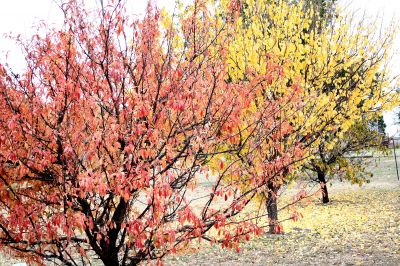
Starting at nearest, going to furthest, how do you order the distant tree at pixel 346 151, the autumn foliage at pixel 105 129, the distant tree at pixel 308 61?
the autumn foliage at pixel 105 129, the distant tree at pixel 308 61, the distant tree at pixel 346 151

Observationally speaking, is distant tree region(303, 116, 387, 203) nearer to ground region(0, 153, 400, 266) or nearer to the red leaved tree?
ground region(0, 153, 400, 266)

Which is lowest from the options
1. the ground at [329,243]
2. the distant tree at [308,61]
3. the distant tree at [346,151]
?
the ground at [329,243]

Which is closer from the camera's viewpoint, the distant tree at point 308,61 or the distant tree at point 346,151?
the distant tree at point 308,61

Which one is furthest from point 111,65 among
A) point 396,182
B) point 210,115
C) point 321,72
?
point 396,182

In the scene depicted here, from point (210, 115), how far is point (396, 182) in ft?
64.2

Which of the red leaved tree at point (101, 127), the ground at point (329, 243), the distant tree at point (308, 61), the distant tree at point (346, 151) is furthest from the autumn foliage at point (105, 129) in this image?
the distant tree at point (346, 151)

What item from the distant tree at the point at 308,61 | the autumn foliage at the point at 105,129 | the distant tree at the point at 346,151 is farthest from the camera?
the distant tree at the point at 346,151

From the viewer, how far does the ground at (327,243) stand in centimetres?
932

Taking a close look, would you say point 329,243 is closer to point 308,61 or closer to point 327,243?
point 327,243

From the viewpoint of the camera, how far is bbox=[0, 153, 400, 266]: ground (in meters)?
9.32

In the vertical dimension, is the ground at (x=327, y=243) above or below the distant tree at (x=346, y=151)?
below

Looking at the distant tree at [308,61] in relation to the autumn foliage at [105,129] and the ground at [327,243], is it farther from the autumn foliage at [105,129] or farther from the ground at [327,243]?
the autumn foliage at [105,129]

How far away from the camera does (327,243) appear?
34.5 feet

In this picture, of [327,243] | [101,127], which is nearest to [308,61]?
[327,243]
